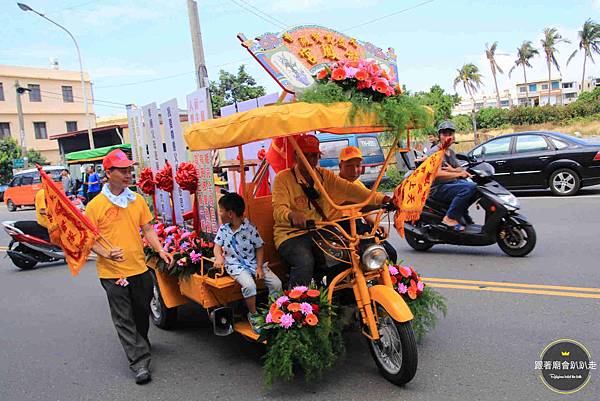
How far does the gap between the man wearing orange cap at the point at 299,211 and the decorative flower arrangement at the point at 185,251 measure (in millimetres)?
778

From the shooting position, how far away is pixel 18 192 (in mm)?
22625

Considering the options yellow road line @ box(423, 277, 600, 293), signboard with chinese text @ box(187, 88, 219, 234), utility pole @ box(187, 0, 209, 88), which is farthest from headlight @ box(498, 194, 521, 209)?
utility pole @ box(187, 0, 209, 88)

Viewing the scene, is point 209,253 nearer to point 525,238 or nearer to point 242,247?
point 242,247

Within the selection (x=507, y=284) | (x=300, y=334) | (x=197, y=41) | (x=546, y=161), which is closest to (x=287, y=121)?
(x=300, y=334)

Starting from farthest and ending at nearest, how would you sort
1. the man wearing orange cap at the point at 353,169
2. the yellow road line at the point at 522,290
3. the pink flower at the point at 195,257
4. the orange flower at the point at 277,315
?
the yellow road line at the point at 522,290, the pink flower at the point at 195,257, the man wearing orange cap at the point at 353,169, the orange flower at the point at 277,315

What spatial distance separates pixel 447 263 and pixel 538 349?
9.22ft

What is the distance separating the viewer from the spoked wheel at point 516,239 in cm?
640

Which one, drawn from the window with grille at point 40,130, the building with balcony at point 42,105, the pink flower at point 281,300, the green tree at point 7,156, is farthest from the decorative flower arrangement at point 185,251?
the window with grille at point 40,130

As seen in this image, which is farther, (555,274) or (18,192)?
(18,192)

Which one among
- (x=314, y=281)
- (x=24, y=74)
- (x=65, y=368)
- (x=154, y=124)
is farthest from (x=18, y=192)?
(x=24, y=74)

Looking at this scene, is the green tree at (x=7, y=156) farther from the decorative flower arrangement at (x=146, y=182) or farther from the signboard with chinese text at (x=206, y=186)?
the signboard with chinese text at (x=206, y=186)

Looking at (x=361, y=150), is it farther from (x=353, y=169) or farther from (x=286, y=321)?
(x=286, y=321)

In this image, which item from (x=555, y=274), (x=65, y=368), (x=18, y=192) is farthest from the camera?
(x=18, y=192)

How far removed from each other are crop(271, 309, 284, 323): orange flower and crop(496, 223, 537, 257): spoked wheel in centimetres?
405
